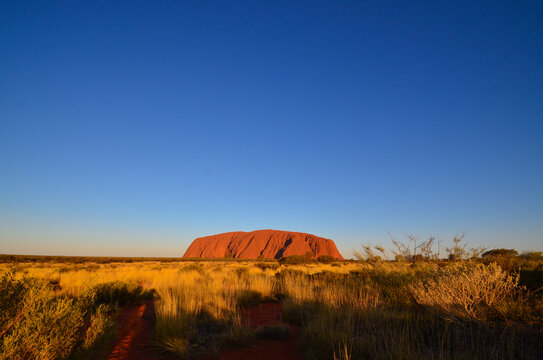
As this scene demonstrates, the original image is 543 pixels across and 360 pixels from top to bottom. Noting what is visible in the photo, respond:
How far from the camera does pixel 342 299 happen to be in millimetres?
5996

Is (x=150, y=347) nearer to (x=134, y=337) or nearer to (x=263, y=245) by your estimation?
(x=134, y=337)

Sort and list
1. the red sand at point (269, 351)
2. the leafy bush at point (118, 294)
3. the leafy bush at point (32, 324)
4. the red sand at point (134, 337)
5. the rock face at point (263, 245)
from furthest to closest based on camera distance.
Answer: the rock face at point (263, 245) < the leafy bush at point (118, 294) < the red sand at point (134, 337) < the red sand at point (269, 351) < the leafy bush at point (32, 324)

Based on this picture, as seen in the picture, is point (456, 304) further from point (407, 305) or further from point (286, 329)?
point (286, 329)

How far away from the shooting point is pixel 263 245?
323 feet

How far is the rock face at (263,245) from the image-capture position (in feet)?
296

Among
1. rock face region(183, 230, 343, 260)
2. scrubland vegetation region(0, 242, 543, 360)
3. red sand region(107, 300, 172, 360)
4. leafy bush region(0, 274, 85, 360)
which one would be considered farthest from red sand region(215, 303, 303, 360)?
rock face region(183, 230, 343, 260)

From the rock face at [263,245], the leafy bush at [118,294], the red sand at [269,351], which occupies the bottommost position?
the rock face at [263,245]

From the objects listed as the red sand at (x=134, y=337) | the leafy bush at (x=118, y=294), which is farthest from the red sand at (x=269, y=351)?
the leafy bush at (x=118, y=294)

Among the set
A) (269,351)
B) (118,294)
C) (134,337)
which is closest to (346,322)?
(269,351)

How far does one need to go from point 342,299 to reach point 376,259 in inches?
116

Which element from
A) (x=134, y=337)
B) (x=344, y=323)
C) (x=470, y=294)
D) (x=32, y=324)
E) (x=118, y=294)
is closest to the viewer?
(x=32, y=324)

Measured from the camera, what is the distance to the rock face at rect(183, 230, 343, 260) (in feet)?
296

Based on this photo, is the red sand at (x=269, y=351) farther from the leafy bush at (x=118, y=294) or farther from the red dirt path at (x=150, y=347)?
the leafy bush at (x=118, y=294)

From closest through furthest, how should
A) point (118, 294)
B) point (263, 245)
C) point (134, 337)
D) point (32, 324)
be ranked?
point (32, 324), point (134, 337), point (118, 294), point (263, 245)
